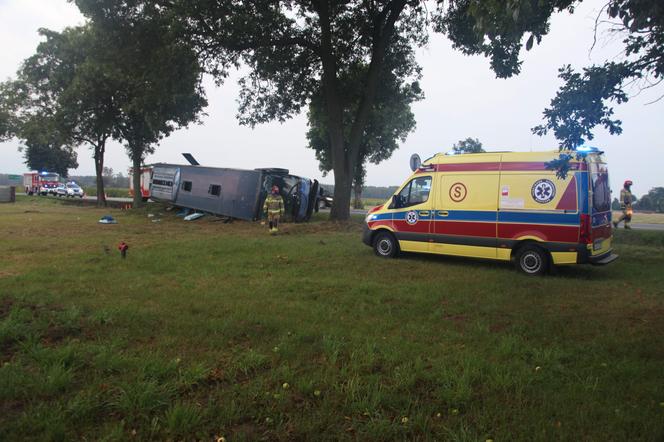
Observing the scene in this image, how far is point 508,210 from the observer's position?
8.87 m

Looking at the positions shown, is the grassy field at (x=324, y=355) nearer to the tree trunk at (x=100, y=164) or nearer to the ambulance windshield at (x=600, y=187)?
the ambulance windshield at (x=600, y=187)

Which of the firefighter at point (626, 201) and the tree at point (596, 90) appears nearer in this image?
A: the tree at point (596, 90)

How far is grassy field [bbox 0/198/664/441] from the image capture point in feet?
9.95


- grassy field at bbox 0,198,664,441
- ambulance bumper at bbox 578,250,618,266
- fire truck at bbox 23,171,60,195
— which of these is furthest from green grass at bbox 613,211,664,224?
fire truck at bbox 23,171,60,195

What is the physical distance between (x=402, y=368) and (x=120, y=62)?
17472mm

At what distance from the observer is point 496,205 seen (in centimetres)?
899

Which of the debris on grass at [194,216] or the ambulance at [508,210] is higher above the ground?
the ambulance at [508,210]

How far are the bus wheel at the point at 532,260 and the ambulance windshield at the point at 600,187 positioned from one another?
1225 mm

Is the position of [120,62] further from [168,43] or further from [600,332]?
[600,332]

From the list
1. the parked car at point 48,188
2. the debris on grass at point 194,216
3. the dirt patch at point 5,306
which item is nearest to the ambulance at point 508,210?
the dirt patch at point 5,306

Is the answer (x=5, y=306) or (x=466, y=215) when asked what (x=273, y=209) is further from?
(x=5, y=306)

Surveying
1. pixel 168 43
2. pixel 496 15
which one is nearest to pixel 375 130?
pixel 168 43

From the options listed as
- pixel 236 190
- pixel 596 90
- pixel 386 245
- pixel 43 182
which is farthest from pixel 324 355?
pixel 43 182

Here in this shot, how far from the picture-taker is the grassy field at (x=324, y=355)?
3.03 m
